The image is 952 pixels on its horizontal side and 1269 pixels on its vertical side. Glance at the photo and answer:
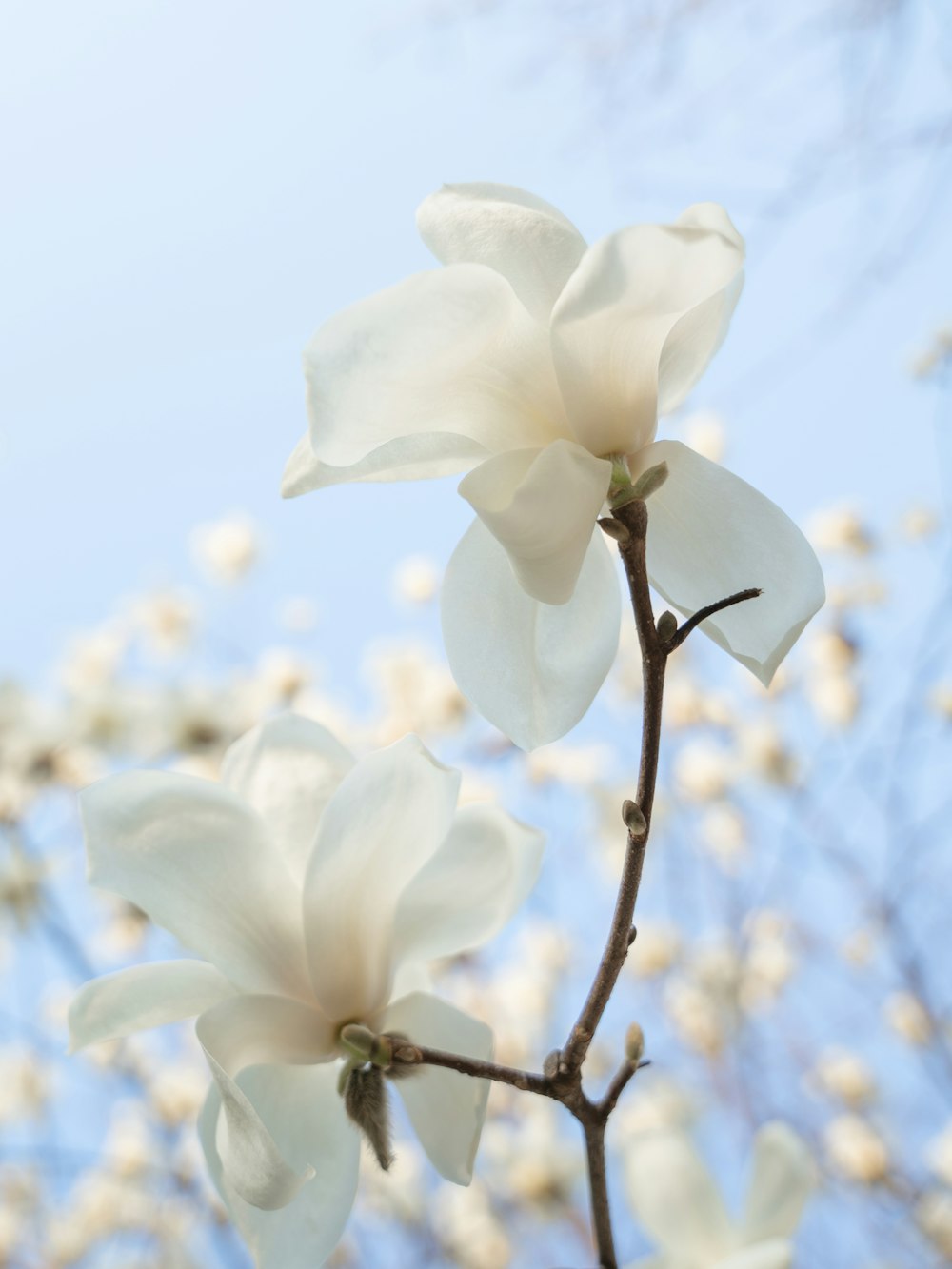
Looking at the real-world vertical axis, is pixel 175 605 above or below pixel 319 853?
below

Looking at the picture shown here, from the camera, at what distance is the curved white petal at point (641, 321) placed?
1.26 ft

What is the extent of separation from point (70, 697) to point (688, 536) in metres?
1.40

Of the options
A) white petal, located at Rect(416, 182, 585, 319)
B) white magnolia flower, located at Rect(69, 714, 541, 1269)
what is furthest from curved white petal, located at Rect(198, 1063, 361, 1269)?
white petal, located at Rect(416, 182, 585, 319)

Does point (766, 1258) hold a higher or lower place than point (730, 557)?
lower

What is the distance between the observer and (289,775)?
52 cm

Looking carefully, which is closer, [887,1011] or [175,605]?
[175,605]

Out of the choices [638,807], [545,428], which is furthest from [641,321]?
[638,807]

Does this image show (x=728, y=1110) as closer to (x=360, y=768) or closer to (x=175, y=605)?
(x=175, y=605)

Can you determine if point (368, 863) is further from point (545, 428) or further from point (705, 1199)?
point (705, 1199)

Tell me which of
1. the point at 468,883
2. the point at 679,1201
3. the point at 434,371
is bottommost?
the point at 679,1201

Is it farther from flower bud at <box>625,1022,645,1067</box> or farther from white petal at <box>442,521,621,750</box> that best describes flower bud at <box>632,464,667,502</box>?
flower bud at <box>625,1022,645,1067</box>

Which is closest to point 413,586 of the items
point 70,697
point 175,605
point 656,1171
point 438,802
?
point 175,605

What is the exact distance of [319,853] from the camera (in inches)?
18.8

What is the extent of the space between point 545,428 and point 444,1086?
29 centimetres
